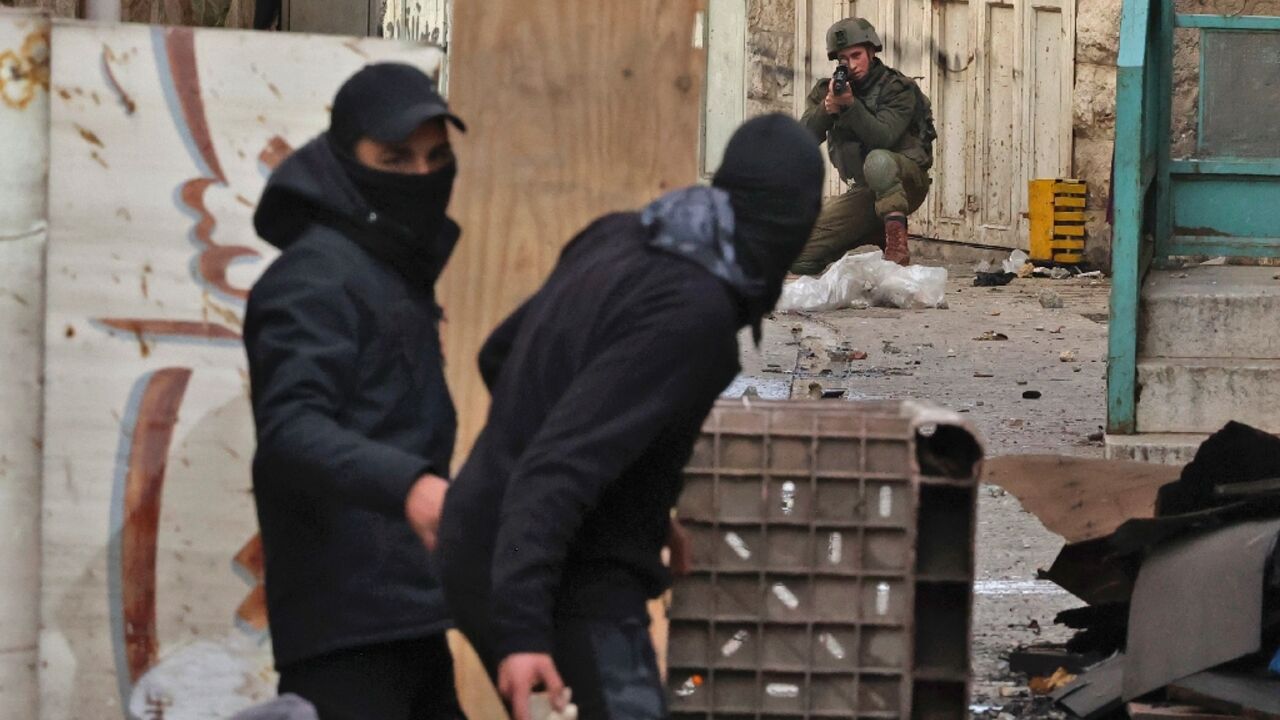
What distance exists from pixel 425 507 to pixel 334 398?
10.1 inches

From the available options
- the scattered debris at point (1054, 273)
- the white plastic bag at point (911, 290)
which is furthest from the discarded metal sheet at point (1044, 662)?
the scattered debris at point (1054, 273)

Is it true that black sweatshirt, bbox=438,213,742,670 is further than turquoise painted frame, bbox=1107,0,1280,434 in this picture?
No

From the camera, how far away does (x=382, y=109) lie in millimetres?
3090

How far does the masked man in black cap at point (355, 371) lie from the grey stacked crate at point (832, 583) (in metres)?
0.68

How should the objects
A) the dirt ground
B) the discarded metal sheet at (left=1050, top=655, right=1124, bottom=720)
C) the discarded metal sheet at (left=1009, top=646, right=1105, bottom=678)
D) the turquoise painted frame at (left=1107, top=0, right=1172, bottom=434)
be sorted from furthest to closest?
the turquoise painted frame at (left=1107, top=0, right=1172, bottom=434), the dirt ground, the discarded metal sheet at (left=1009, top=646, right=1105, bottom=678), the discarded metal sheet at (left=1050, top=655, right=1124, bottom=720)

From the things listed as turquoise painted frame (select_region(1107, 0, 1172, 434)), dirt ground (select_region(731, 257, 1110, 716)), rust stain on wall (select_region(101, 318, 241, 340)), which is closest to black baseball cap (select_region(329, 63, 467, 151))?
rust stain on wall (select_region(101, 318, 241, 340))

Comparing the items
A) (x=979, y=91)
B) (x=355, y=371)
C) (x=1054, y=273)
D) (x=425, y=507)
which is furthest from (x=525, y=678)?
(x=979, y=91)

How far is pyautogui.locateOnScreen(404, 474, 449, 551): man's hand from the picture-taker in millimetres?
2838

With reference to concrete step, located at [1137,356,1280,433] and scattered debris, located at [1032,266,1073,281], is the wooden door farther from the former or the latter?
concrete step, located at [1137,356,1280,433]

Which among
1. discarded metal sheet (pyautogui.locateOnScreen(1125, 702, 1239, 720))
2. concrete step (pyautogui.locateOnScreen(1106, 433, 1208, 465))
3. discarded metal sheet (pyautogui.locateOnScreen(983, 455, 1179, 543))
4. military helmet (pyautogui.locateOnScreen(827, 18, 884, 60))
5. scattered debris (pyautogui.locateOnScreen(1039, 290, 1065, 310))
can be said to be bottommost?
discarded metal sheet (pyautogui.locateOnScreen(1125, 702, 1239, 720))

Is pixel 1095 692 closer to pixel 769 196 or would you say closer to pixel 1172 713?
pixel 1172 713

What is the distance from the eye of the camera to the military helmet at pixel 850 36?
1206 cm

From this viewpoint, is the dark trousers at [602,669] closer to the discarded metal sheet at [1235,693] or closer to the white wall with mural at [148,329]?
the white wall with mural at [148,329]

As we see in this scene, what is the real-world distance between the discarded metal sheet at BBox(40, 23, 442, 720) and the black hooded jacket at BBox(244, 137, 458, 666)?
2.50 ft
